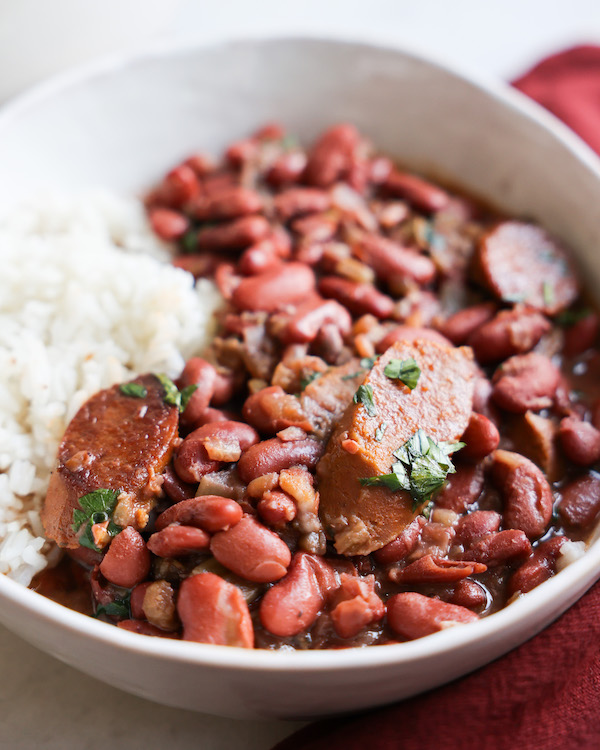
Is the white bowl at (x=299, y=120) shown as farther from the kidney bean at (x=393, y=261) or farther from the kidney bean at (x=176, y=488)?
the kidney bean at (x=176, y=488)

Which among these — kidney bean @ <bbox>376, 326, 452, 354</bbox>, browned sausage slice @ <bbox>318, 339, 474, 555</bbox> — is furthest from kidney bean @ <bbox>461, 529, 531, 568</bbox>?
kidney bean @ <bbox>376, 326, 452, 354</bbox>

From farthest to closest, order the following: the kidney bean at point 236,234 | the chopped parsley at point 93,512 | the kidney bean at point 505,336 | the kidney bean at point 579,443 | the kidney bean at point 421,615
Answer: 1. the kidney bean at point 236,234
2. the kidney bean at point 505,336
3. the kidney bean at point 579,443
4. the chopped parsley at point 93,512
5. the kidney bean at point 421,615

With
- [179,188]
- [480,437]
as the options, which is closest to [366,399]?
[480,437]

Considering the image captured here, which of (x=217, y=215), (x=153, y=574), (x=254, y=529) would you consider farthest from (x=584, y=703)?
(x=217, y=215)

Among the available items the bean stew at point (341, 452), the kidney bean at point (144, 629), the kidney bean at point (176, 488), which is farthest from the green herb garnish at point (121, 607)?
the kidney bean at point (176, 488)

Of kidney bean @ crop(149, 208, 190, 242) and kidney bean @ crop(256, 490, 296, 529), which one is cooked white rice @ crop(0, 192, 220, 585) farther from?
kidney bean @ crop(256, 490, 296, 529)

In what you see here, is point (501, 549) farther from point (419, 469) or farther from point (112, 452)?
point (112, 452)
